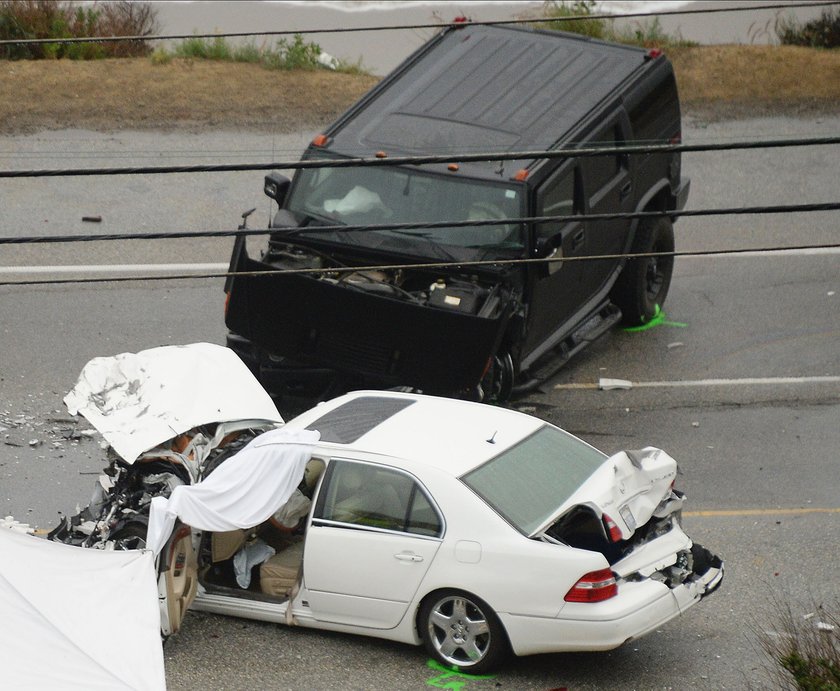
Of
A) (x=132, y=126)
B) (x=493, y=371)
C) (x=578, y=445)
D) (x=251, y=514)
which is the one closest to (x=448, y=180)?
(x=493, y=371)

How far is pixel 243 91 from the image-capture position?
780 inches

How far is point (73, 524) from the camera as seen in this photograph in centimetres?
952

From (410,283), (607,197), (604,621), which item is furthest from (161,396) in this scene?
(607,197)

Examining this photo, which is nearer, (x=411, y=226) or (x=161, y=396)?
(x=161, y=396)

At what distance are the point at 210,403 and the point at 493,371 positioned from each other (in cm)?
305

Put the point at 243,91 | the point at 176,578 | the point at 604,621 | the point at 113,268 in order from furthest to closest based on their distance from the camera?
the point at 243,91 → the point at 113,268 → the point at 176,578 → the point at 604,621

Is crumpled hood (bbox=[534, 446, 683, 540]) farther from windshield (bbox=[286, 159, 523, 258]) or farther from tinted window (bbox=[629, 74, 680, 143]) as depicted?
tinted window (bbox=[629, 74, 680, 143])

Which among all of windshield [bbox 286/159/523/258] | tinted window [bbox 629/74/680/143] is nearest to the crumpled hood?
windshield [bbox 286/159/523/258]

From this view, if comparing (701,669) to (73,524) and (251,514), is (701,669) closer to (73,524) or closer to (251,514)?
(251,514)

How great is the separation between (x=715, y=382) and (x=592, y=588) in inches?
225

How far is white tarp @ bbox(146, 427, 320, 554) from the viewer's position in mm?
8781

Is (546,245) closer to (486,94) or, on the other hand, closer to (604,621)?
(486,94)

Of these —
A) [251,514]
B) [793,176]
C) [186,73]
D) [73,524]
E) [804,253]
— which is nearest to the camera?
[251,514]

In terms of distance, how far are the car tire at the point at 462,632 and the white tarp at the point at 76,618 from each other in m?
1.89
